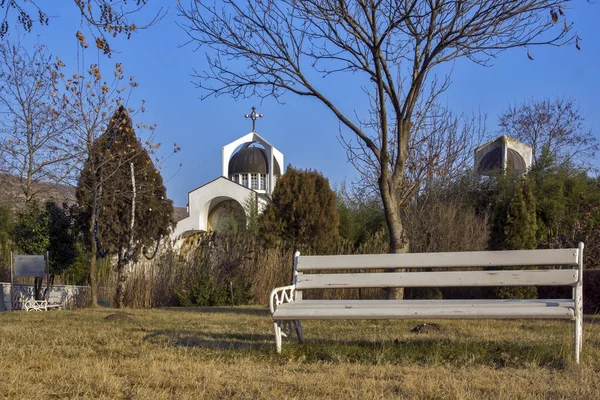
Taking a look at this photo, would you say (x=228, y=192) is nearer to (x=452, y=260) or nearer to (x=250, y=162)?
(x=250, y=162)

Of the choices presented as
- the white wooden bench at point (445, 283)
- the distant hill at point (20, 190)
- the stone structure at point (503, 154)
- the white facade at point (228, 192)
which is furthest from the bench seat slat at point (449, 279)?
the white facade at point (228, 192)

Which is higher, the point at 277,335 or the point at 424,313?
the point at 424,313

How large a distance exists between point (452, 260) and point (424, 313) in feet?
2.88

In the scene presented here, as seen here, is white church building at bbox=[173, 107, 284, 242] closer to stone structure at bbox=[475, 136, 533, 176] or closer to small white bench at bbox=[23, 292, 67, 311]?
stone structure at bbox=[475, 136, 533, 176]

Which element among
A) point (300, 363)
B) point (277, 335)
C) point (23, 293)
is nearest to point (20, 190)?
point (23, 293)

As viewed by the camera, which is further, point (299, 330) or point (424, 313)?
point (299, 330)

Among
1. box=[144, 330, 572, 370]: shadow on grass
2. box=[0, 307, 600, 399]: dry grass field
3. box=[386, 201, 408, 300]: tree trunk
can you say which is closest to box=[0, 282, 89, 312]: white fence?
box=[0, 307, 600, 399]: dry grass field

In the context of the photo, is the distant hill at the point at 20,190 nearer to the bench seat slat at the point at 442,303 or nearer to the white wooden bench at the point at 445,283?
the white wooden bench at the point at 445,283

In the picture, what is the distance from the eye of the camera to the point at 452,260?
19.1 ft

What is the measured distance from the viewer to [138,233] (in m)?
14.9

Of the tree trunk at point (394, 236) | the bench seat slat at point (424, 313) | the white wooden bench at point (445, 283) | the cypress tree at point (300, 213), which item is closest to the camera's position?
the bench seat slat at point (424, 313)

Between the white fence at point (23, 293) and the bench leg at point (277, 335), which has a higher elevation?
the bench leg at point (277, 335)

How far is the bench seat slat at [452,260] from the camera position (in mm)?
5418

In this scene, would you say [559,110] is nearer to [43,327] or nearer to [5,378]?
[43,327]
